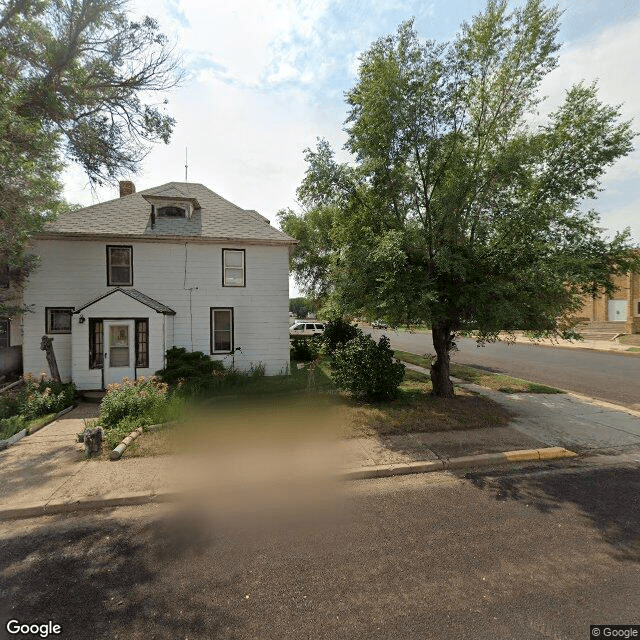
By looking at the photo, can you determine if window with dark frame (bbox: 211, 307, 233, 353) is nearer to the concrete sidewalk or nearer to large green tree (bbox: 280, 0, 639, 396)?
large green tree (bbox: 280, 0, 639, 396)

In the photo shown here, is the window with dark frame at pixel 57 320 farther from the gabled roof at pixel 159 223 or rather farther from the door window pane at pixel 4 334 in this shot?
the door window pane at pixel 4 334

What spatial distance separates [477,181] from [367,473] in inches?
281

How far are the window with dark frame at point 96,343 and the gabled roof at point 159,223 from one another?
3419 millimetres

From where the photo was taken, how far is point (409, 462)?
19.3 ft

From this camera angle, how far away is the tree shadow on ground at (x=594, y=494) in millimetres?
3992

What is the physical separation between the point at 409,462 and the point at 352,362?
3.63 meters

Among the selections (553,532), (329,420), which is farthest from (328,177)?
(553,532)

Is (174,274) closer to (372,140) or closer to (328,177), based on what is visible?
(328,177)

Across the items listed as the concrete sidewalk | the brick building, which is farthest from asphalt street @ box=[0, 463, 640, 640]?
the brick building

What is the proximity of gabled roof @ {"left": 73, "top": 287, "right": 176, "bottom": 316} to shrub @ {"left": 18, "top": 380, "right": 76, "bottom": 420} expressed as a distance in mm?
2588

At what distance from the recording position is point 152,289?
12523 millimetres

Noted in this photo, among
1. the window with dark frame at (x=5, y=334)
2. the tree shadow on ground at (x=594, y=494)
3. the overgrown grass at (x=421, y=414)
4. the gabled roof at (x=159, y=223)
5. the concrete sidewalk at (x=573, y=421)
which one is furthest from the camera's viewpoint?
the window with dark frame at (x=5, y=334)

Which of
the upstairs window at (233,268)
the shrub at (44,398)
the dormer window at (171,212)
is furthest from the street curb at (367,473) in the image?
the dormer window at (171,212)

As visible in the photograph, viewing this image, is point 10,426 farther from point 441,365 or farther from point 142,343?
point 441,365
